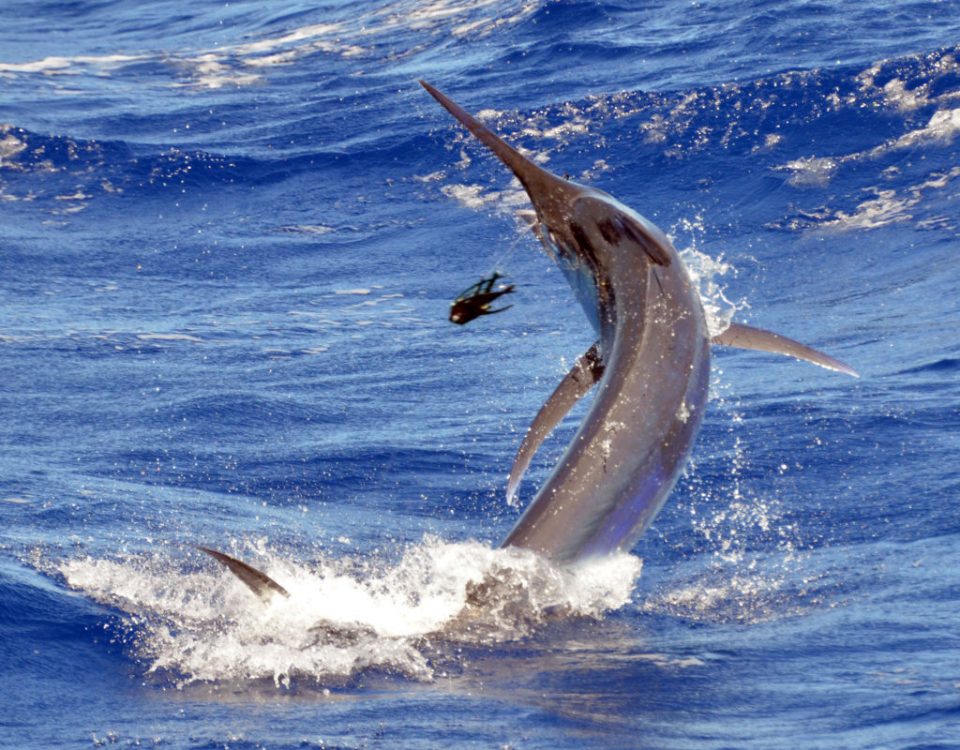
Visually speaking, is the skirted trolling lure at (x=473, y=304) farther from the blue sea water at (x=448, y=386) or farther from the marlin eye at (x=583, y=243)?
the blue sea water at (x=448, y=386)

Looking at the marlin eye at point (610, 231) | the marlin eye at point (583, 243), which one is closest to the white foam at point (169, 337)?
the marlin eye at point (583, 243)

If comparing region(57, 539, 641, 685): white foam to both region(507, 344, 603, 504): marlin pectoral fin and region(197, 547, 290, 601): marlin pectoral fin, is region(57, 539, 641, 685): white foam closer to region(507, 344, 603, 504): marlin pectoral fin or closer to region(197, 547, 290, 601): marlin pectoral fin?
region(197, 547, 290, 601): marlin pectoral fin

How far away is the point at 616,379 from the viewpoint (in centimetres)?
645

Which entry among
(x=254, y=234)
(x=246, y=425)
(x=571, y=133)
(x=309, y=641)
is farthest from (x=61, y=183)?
(x=309, y=641)

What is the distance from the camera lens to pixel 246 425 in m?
11.1

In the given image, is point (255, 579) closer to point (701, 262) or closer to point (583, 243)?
point (583, 243)

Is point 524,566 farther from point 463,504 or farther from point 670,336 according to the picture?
point 463,504

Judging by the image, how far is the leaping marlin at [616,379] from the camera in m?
6.27

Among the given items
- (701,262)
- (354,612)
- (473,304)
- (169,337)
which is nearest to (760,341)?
(473,304)

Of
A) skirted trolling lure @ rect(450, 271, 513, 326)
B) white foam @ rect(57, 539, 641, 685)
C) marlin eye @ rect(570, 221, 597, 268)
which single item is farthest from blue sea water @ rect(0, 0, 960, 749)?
skirted trolling lure @ rect(450, 271, 513, 326)

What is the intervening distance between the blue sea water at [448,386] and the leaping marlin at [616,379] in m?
0.23

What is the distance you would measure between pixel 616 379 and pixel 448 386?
225 inches

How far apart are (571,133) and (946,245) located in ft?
17.0

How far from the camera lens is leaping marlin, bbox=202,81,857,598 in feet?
20.6
